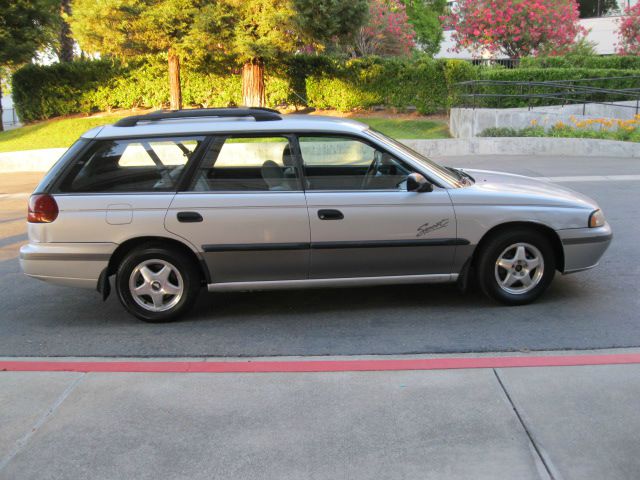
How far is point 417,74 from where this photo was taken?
20.8 m

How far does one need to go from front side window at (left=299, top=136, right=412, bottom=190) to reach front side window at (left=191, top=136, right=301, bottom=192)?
149mm

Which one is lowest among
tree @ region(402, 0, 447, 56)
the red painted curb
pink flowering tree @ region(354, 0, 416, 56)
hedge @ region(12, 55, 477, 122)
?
the red painted curb

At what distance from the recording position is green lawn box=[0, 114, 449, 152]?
19078 millimetres

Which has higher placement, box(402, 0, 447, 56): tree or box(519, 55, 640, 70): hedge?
box(402, 0, 447, 56): tree

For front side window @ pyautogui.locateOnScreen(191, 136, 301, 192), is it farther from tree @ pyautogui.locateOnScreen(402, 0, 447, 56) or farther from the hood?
tree @ pyautogui.locateOnScreen(402, 0, 447, 56)

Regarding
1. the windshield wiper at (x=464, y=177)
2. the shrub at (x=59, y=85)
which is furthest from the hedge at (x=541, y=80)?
the windshield wiper at (x=464, y=177)

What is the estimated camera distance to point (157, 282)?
5.31 m

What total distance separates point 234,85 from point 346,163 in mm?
17661

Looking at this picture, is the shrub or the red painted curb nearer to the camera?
the red painted curb

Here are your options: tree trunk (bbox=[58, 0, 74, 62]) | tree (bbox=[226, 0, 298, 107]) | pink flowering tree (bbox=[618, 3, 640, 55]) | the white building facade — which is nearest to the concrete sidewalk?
tree (bbox=[226, 0, 298, 107])

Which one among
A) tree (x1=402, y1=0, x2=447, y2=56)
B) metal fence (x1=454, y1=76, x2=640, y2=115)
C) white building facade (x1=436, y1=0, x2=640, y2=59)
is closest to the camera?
metal fence (x1=454, y1=76, x2=640, y2=115)

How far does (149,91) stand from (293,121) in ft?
61.3

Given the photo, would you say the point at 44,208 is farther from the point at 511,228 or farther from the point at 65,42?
the point at 65,42

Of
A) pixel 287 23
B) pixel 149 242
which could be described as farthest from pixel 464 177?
pixel 287 23
